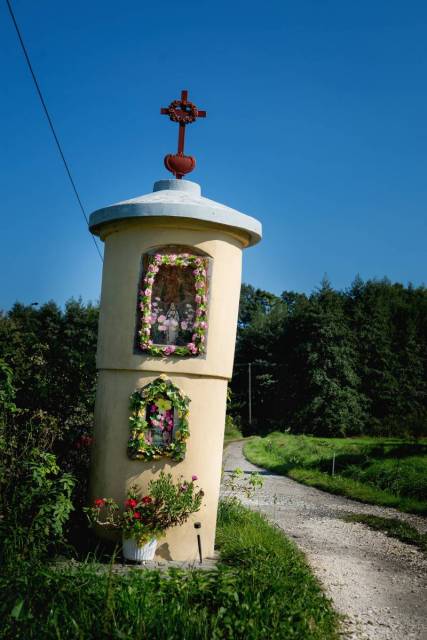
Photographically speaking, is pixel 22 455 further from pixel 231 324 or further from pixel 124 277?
pixel 231 324

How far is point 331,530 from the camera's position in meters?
10.2

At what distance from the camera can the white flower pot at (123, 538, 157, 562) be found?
654 centimetres

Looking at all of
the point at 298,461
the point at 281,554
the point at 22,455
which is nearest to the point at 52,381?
the point at 22,455

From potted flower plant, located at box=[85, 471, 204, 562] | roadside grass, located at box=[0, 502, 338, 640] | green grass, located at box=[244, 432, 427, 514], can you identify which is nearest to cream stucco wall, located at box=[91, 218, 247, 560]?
potted flower plant, located at box=[85, 471, 204, 562]

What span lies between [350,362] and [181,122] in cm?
2833

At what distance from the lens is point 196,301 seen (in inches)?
285

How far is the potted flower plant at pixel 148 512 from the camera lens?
655cm

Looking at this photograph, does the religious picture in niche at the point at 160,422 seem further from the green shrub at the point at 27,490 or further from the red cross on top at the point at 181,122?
the red cross on top at the point at 181,122

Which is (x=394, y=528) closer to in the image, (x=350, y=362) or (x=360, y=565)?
(x=360, y=565)

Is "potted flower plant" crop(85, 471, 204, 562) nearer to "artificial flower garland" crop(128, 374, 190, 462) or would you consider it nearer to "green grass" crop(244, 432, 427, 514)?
"artificial flower garland" crop(128, 374, 190, 462)

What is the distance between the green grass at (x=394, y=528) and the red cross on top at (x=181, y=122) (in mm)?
5927

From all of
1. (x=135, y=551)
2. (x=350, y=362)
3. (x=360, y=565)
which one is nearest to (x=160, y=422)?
(x=135, y=551)

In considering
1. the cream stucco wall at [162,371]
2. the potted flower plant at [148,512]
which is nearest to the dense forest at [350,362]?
the cream stucco wall at [162,371]

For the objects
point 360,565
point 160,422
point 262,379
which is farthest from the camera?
point 262,379
